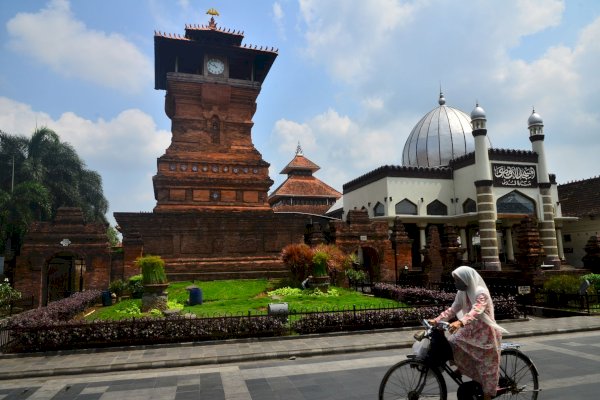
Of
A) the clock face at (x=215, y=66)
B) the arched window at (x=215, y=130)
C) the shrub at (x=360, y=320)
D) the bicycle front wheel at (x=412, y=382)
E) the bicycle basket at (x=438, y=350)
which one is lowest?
the shrub at (x=360, y=320)

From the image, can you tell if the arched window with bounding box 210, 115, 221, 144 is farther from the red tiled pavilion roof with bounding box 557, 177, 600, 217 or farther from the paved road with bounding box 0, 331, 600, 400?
the red tiled pavilion roof with bounding box 557, 177, 600, 217

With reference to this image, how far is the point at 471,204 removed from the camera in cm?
3189

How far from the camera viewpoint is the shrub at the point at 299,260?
19.3m

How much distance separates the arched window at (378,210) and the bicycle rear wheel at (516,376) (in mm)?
26820

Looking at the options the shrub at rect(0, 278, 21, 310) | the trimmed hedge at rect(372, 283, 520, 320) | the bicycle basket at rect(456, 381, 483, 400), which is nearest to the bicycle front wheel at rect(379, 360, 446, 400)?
the bicycle basket at rect(456, 381, 483, 400)

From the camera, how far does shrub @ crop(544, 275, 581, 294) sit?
1602cm

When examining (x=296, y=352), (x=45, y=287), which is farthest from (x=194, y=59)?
(x=296, y=352)

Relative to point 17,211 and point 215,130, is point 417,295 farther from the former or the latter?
point 17,211

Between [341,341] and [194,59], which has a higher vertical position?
[194,59]

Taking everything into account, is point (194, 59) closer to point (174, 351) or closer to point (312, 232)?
point (312, 232)

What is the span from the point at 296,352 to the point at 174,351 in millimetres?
2925

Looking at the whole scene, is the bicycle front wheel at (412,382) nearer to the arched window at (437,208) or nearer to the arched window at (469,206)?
the arched window at (469,206)

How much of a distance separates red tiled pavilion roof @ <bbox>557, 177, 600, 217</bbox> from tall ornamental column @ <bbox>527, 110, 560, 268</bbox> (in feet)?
13.0

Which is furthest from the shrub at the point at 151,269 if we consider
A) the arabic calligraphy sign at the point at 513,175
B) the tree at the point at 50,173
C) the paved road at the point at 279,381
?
the arabic calligraphy sign at the point at 513,175
